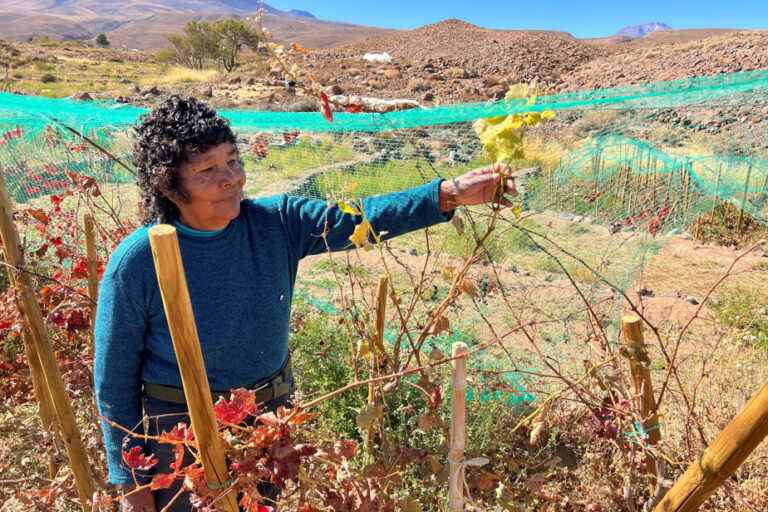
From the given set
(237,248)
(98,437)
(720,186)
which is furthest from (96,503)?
(720,186)

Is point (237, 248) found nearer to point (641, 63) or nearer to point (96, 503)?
point (96, 503)

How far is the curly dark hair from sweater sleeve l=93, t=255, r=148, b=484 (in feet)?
0.61

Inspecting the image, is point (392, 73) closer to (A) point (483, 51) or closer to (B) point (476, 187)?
(A) point (483, 51)

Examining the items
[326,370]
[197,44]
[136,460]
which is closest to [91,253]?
[136,460]

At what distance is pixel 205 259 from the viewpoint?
130 centimetres

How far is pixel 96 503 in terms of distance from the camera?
3.42 ft

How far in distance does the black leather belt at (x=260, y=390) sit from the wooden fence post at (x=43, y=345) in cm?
24

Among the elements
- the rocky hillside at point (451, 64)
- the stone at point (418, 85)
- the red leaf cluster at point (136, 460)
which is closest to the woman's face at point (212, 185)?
the red leaf cluster at point (136, 460)

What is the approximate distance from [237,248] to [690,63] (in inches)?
946

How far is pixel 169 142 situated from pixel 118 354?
500 millimetres

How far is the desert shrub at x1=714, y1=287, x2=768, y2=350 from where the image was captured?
3729 mm

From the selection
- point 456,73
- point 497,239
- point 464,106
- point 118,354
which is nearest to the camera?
point 118,354

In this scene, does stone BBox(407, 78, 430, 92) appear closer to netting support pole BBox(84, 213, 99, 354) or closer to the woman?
netting support pole BBox(84, 213, 99, 354)

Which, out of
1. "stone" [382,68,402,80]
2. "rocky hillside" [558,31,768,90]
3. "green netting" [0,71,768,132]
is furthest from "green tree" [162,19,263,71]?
"green netting" [0,71,768,132]
